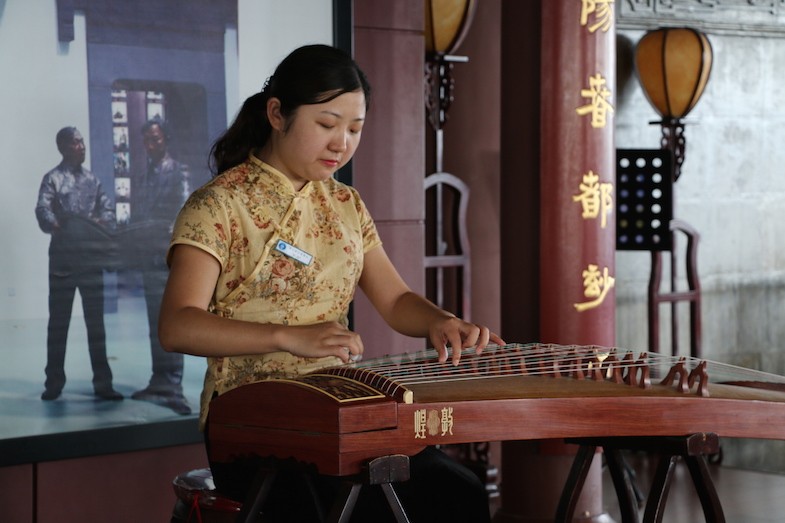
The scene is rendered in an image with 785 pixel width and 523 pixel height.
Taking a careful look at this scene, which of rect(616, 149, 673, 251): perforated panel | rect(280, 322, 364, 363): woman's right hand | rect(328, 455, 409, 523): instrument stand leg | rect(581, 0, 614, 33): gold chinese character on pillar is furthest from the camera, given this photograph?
rect(616, 149, 673, 251): perforated panel

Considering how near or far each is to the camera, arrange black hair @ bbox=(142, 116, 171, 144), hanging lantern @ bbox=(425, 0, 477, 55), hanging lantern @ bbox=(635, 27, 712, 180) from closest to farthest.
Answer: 1. black hair @ bbox=(142, 116, 171, 144)
2. hanging lantern @ bbox=(425, 0, 477, 55)
3. hanging lantern @ bbox=(635, 27, 712, 180)

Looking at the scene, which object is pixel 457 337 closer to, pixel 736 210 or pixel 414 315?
pixel 414 315

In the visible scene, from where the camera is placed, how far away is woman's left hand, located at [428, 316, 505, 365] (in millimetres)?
1965

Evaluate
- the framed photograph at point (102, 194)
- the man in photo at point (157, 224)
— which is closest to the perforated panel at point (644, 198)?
the framed photograph at point (102, 194)

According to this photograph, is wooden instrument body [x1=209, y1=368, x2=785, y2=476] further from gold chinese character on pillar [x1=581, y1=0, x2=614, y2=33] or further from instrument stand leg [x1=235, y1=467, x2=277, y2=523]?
gold chinese character on pillar [x1=581, y1=0, x2=614, y2=33]

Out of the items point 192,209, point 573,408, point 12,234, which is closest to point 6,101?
point 12,234

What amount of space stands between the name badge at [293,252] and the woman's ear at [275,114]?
208 mm

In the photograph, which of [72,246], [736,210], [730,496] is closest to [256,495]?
[72,246]

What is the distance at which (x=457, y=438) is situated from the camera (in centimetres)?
171

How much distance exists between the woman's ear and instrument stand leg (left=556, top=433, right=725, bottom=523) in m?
0.86

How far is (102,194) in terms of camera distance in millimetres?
2744

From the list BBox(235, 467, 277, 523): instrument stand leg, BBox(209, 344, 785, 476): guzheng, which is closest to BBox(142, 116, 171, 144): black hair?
BBox(209, 344, 785, 476): guzheng

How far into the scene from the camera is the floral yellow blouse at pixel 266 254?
2.00m

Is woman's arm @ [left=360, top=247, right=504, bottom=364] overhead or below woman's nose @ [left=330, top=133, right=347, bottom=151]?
below
